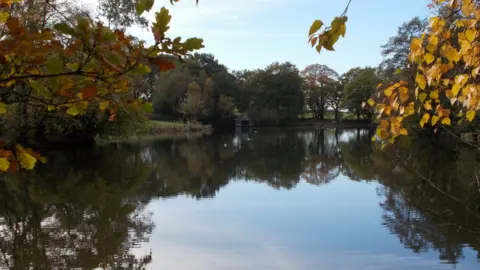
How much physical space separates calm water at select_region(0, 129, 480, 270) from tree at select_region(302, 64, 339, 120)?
51.4 m

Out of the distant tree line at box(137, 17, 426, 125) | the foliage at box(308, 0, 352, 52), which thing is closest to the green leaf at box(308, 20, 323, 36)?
the foliage at box(308, 0, 352, 52)

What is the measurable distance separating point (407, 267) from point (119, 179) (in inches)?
331

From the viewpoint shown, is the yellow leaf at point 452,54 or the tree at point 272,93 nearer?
the yellow leaf at point 452,54

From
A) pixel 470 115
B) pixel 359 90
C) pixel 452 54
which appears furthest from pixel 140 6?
pixel 359 90

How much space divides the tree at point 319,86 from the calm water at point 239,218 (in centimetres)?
5140

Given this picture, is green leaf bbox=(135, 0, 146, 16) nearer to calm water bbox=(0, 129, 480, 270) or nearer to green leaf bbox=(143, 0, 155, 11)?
green leaf bbox=(143, 0, 155, 11)

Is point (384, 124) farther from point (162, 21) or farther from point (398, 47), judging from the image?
point (398, 47)

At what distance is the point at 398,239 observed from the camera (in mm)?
6566

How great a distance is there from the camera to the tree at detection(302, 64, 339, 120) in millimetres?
64938

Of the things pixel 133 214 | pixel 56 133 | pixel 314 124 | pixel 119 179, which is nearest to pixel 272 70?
pixel 314 124

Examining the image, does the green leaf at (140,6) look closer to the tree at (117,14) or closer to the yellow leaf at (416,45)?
the yellow leaf at (416,45)

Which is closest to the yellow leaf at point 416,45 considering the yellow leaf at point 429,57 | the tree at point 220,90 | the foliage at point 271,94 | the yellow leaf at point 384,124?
the yellow leaf at point 429,57

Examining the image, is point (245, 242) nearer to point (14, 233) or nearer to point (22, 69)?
point (14, 233)

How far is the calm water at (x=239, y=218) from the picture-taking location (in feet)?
18.9
